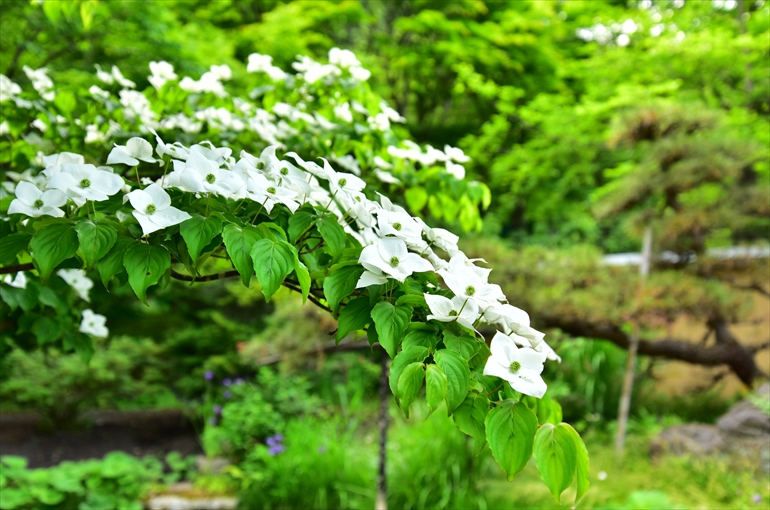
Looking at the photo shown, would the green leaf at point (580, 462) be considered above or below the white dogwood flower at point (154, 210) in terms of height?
below

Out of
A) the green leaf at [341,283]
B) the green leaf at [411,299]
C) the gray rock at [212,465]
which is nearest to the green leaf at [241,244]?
the green leaf at [341,283]

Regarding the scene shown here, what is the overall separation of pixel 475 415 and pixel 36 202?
77 centimetres

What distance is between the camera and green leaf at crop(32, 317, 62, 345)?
148cm

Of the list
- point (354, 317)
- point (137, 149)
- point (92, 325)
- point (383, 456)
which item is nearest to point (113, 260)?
point (137, 149)

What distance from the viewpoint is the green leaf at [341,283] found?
0.82 metres

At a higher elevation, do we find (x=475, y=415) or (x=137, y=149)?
(x=137, y=149)

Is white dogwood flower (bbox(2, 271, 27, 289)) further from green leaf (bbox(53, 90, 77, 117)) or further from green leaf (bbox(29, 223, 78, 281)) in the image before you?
green leaf (bbox(29, 223, 78, 281))

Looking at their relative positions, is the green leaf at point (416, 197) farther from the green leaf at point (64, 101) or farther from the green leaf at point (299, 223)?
the green leaf at point (64, 101)

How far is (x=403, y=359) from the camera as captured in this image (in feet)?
2.41

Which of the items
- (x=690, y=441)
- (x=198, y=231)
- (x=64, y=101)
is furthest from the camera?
(x=690, y=441)

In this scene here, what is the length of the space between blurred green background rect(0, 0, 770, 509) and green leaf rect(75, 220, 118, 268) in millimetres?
1160

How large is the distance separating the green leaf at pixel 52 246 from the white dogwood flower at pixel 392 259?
419 mm

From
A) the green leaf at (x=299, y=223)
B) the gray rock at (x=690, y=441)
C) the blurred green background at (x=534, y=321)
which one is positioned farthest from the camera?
the gray rock at (x=690, y=441)

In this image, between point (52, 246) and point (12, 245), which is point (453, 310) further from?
point (12, 245)
